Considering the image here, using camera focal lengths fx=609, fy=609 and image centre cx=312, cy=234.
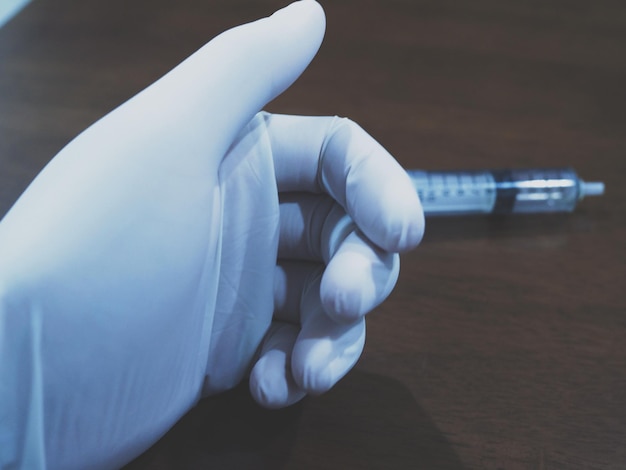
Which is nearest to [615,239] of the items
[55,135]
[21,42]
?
[55,135]

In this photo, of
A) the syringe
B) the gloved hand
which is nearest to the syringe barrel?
the syringe

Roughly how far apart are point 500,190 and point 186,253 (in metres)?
0.40

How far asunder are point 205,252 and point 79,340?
101 millimetres

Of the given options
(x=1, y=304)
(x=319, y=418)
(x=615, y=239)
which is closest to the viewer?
(x=1, y=304)

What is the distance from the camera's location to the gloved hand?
1.20 feet

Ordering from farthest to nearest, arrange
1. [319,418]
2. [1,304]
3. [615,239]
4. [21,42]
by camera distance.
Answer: [21,42] < [615,239] < [319,418] < [1,304]

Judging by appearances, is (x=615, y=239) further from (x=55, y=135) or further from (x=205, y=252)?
(x=55, y=135)

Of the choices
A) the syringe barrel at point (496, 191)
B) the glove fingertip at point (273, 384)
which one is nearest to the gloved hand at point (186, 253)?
the glove fingertip at point (273, 384)

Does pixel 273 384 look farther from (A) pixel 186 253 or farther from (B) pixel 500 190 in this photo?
(B) pixel 500 190

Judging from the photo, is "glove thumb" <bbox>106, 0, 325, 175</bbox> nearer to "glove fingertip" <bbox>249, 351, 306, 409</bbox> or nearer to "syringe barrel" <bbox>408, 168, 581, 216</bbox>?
"glove fingertip" <bbox>249, 351, 306, 409</bbox>

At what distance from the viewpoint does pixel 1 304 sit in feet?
1.15

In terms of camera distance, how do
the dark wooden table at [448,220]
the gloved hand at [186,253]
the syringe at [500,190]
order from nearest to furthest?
the gloved hand at [186,253] → the dark wooden table at [448,220] → the syringe at [500,190]

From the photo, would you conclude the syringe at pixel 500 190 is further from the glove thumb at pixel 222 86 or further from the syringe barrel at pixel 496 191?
the glove thumb at pixel 222 86

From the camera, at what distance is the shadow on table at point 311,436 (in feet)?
1.49
